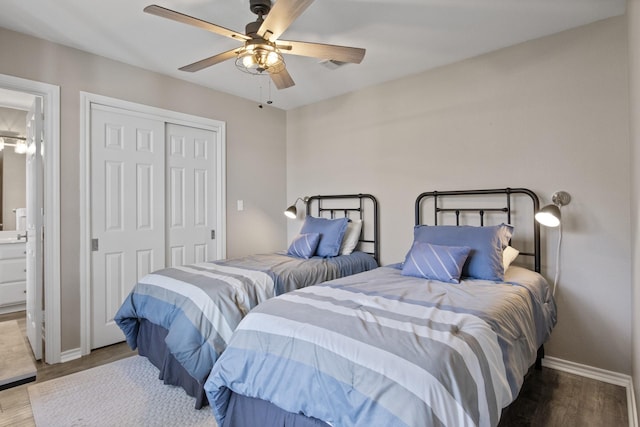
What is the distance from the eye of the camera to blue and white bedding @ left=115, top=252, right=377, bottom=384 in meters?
1.96

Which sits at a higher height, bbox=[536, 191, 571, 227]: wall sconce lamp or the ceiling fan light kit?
the ceiling fan light kit

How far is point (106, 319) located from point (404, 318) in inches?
110

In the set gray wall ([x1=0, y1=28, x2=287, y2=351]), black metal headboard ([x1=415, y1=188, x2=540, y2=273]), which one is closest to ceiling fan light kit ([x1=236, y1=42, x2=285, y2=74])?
gray wall ([x1=0, y1=28, x2=287, y2=351])

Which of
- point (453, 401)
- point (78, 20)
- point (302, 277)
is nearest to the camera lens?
point (453, 401)

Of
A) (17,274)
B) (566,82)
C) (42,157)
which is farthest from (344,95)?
(17,274)

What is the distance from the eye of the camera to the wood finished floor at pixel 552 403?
1923mm

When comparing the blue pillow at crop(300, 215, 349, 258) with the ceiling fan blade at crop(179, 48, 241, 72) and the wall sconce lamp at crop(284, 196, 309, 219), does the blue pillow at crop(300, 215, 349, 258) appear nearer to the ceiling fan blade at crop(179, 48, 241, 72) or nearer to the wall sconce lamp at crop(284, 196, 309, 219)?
the wall sconce lamp at crop(284, 196, 309, 219)

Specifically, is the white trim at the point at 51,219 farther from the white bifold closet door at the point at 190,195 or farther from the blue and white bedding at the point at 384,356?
the blue and white bedding at the point at 384,356

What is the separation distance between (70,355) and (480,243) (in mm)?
3361

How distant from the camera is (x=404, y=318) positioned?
1492mm

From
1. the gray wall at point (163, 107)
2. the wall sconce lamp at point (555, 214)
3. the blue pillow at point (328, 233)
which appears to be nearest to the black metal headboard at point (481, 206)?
the wall sconce lamp at point (555, 214)

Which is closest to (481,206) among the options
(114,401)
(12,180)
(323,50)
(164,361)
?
(323,50)

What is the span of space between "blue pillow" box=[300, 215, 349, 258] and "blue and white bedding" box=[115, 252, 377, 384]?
0.27 meters

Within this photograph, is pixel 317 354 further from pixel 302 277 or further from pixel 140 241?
pixel 140 241
